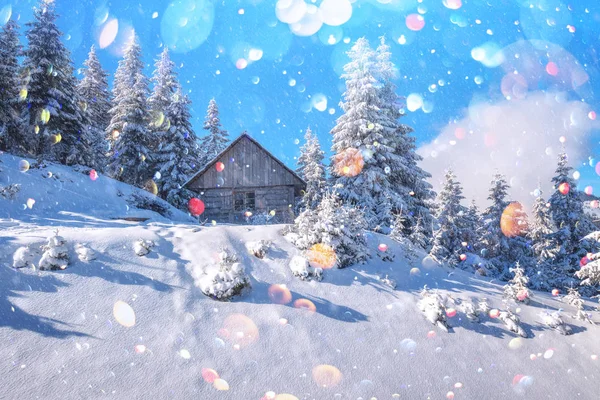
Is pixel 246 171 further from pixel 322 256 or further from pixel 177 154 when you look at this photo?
pixel 322 256

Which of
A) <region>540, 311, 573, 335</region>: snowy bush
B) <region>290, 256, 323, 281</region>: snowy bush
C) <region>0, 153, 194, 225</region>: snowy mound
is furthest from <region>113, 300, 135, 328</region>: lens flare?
<region>540, 311, 573, 335</region>: snowy bush

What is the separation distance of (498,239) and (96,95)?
39930 mm

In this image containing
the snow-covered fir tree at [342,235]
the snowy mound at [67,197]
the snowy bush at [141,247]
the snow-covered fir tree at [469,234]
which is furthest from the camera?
the snow-covered fir tree at [469,234]

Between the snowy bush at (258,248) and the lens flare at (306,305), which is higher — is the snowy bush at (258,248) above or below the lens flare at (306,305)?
above

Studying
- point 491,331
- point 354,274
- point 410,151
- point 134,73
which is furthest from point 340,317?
point 134,73

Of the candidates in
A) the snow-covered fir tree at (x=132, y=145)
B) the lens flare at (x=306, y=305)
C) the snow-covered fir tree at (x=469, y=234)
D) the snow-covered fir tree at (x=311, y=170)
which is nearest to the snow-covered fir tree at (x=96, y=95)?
the snow-covered fir tree at (x=132, y=145)

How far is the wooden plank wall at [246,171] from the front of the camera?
18938mm

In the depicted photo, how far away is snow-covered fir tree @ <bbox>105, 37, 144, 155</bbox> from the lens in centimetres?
2683

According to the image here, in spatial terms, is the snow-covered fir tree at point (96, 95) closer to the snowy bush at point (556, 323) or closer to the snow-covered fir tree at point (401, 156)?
the snow-covered fir tree at point (401, 156)

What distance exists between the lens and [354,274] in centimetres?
729

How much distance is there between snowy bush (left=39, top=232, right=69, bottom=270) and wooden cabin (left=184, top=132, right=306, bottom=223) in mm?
12973

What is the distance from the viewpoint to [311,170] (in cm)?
2809

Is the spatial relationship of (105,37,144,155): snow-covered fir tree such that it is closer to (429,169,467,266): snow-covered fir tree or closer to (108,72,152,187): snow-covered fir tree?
(108,72,152,187): snow-covered fir tree

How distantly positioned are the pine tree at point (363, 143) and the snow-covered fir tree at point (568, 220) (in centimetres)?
1056
